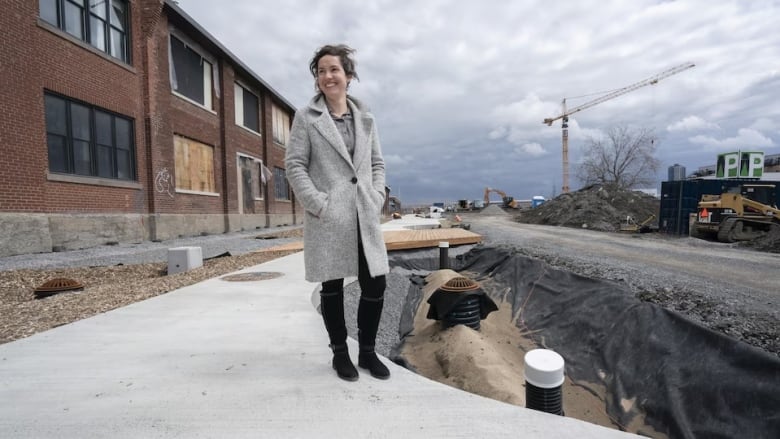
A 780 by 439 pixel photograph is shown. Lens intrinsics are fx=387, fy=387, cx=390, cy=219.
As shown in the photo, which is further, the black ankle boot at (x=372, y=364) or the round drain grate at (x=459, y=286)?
the round drain grate at (x=459, y=286)

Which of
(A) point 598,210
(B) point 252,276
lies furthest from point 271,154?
(A) point 598,210

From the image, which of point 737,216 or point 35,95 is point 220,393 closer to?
point 35,95

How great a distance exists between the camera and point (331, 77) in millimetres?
2119

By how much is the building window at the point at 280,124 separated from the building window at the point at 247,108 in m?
1.75

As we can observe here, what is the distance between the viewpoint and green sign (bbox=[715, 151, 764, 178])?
99.9 feet

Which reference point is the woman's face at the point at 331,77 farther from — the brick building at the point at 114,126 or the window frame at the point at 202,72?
the window frame at the point at 202,72

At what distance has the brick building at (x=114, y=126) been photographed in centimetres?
788

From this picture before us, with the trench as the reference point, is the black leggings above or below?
above

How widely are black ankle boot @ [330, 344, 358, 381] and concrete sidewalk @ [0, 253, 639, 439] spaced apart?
2.3 inches

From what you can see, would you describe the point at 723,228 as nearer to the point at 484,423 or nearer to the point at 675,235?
the point at 675,235

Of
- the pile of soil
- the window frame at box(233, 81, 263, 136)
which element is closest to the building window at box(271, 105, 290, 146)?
the window frame at box(233, 81, 263, 136)

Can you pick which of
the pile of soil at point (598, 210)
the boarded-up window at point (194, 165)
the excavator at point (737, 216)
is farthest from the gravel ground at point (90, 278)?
the pile of soil at point (598, 210)

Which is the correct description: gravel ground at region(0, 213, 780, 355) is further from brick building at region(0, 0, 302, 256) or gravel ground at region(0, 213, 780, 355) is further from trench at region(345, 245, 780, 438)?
brick building at region(0, 0, 302, 256)

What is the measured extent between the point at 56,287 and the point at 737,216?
20154 millimetres
